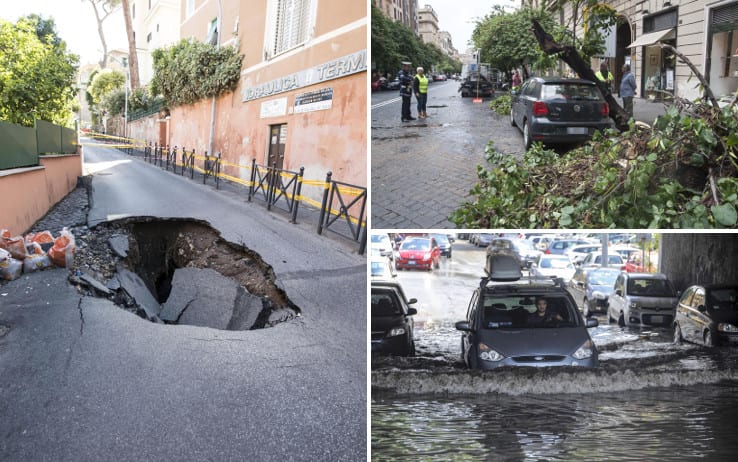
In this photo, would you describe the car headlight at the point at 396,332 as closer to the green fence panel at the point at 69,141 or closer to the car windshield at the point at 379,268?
the car windshield at the point at 379,268

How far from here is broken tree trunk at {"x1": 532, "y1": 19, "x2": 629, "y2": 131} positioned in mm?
3636

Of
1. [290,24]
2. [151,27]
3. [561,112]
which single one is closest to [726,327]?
[561,112]

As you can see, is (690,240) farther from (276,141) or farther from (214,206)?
(276,141)

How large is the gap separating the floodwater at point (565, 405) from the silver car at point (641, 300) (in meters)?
0.06

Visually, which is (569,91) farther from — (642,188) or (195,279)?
(195,279)

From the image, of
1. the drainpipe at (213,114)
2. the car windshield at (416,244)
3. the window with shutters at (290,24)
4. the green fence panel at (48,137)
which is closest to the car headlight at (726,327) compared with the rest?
the car windshield at (416,244)

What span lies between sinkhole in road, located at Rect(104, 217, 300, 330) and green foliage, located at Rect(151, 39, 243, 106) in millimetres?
7263

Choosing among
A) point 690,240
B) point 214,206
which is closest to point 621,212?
point 690,240

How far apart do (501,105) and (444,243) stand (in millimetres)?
3396

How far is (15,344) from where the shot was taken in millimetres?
4180

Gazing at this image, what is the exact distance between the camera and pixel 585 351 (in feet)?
7.75

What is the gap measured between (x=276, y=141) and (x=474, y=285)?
1231 centimetres

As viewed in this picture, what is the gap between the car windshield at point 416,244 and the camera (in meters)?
2.40

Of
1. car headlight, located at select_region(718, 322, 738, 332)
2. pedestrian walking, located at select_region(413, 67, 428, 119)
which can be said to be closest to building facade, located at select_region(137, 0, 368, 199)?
pedestrian walking, located at select_region(413, 67, 428, 119)
